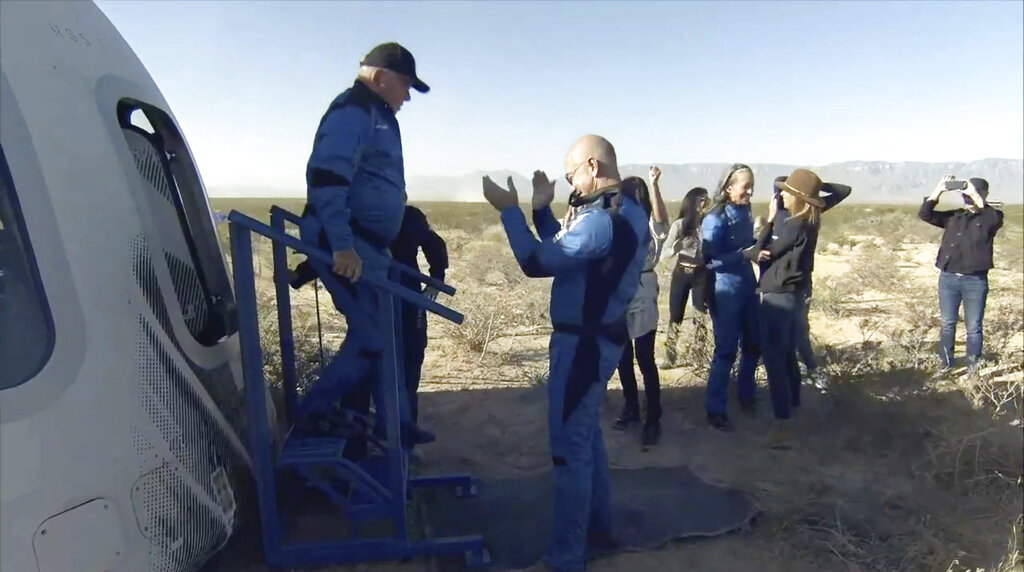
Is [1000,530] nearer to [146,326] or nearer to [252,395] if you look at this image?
[252,395]

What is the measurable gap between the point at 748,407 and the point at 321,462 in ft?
12.0

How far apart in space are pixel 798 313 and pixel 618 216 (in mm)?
2706

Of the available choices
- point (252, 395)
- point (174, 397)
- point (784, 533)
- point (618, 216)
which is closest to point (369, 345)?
point (252, 395)

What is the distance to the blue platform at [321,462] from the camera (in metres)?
3.04

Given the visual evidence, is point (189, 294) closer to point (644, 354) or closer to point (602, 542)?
point (602, 542)

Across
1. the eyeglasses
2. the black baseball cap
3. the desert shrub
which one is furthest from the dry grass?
the black baseball cap

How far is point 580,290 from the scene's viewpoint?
10.5 ft

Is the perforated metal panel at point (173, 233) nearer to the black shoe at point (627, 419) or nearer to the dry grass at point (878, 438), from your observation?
the dry grass at point (878, 438)

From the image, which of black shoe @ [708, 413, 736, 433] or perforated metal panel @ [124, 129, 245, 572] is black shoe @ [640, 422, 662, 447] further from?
perforated metal panel @ [124, 129, 245, 572]

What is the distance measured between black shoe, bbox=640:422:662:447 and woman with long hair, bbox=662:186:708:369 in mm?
1464

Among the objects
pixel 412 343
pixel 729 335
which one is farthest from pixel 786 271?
pixel 412 343

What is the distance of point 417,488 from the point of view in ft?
14.3

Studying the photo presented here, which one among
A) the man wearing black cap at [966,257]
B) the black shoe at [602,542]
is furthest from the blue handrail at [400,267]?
the man wearing black cap at [966,257]

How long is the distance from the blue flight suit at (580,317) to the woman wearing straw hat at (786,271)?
2.16m
